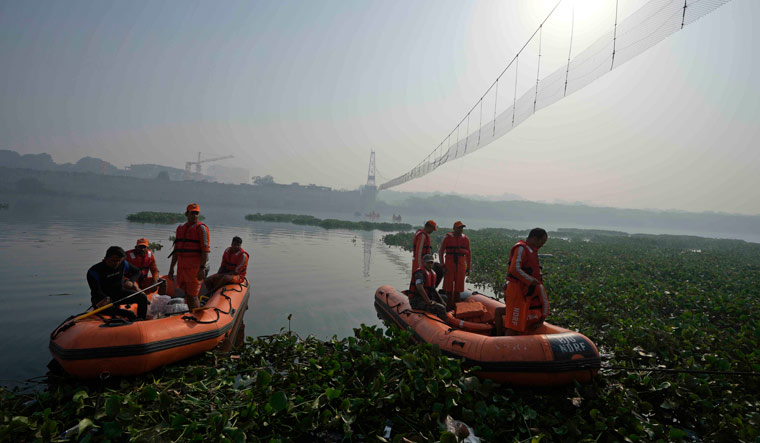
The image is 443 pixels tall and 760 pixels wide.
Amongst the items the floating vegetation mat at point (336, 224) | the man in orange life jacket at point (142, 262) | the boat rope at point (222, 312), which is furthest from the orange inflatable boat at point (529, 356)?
the floating vegetation mat at point (336, 224)

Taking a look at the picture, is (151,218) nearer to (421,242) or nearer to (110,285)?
(110,285)

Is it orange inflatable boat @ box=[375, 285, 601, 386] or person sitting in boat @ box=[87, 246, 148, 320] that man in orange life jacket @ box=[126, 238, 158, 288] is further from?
orange inflatable boat @ box=[375, 285, 601, 386]

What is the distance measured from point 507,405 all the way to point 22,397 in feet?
16.9

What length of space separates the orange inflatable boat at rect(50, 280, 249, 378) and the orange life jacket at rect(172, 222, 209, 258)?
1117 mm

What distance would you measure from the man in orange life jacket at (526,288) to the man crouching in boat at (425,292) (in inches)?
52.8

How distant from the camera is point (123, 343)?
3982 millimetres

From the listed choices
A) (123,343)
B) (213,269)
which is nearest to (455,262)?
(123,343)

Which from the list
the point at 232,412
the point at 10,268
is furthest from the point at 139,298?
the point at 10,268

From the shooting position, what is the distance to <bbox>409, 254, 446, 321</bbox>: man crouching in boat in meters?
5.80

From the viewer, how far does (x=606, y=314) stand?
24.5ft

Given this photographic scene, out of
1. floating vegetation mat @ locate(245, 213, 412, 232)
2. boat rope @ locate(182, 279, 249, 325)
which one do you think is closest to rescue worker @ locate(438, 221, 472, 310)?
boat rope @ locate(182, 279, 249, 325)

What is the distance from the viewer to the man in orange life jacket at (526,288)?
4.56 meters

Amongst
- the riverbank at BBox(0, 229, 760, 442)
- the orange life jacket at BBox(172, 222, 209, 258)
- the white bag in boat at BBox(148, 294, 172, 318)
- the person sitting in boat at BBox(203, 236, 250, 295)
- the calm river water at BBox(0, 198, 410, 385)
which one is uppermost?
the orange life jacket at BBox(172, 222, 209, 258)

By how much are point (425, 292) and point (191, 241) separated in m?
3.92
